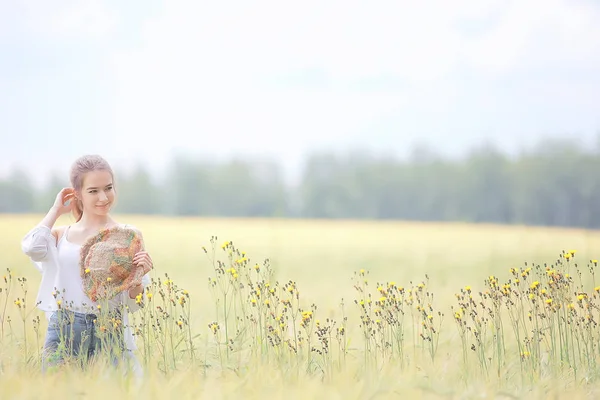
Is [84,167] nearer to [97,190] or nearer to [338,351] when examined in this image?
[97,190]

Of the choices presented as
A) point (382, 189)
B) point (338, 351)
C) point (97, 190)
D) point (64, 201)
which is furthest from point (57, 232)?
point (382, 189)

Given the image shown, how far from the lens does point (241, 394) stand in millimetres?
3770

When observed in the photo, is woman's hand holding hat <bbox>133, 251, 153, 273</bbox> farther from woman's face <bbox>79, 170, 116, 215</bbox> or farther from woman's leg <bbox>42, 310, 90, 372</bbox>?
woman's leg <bbox>42, 310, 90, 372</bbox>

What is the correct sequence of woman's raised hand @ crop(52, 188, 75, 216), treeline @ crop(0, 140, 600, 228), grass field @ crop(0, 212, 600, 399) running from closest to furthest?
grass field @ crop(0, 212, 600, 399) < woman's raised hand @ crop(52, 188, 75, 216) < treeline @ crop(0, 140, 600, 228)

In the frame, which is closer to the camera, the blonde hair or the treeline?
the blonde hair

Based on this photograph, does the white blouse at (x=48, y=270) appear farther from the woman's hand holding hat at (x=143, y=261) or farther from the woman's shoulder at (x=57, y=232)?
the woman's hand holding hat at (x=143, y=261)

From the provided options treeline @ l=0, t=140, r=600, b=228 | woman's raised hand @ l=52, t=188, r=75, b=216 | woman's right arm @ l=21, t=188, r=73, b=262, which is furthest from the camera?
treeline @ l=0, t=140, r=600, b=228

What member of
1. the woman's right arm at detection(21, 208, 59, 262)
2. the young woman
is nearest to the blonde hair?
the young woman

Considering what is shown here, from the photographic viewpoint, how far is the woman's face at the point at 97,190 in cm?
408

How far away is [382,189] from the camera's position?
23.2m

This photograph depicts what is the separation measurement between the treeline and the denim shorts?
43.1ft

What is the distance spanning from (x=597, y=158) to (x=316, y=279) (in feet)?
39.7

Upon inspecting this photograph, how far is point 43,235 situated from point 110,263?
385 millimetres

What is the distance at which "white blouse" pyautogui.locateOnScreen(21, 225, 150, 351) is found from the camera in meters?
4.03
